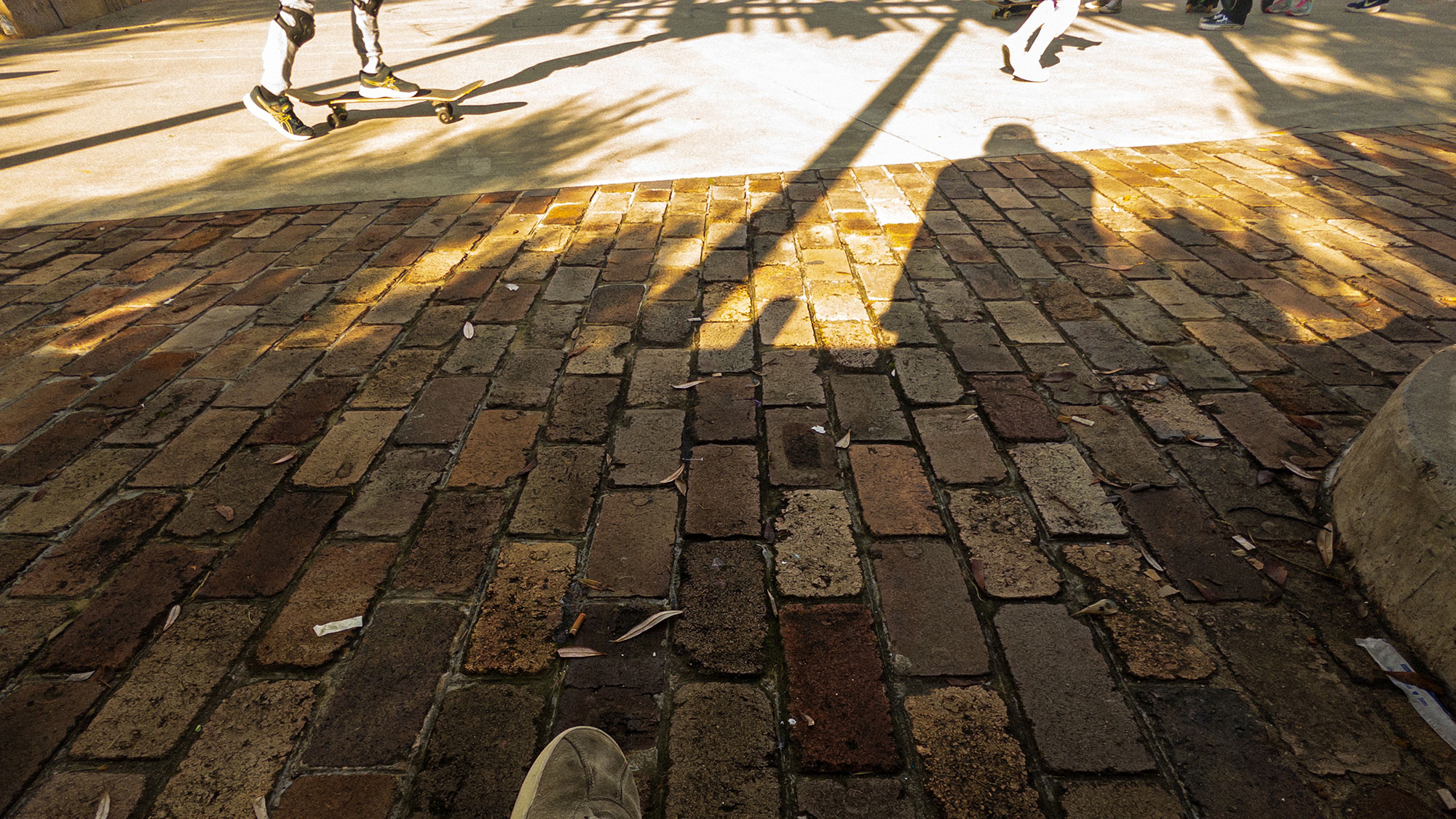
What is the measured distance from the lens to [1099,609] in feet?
6.05

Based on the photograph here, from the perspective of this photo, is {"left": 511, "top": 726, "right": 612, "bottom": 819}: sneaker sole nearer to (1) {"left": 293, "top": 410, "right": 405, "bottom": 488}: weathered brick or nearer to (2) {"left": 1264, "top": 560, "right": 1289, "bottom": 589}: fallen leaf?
(1) {"left": 293, "top": 410, "right": 405, "bottom": 488}: weathered brick

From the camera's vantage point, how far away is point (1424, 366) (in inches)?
80.5

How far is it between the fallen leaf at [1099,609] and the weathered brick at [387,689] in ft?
5.24

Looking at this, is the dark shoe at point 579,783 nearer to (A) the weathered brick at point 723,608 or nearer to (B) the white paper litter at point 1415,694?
(A) the weathered brick at point 723,608

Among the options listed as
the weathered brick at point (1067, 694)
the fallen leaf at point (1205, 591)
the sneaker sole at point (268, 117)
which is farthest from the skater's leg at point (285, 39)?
the fallen leaf at point (1205, 591)

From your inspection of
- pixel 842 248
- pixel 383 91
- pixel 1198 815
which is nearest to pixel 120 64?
pixel 383 91

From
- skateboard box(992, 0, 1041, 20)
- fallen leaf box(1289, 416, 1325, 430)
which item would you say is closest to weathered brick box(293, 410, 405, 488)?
fallen leaf box(1289, 416, 1325, 430)

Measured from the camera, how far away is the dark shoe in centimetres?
132

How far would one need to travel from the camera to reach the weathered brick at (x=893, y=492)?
2107 mm

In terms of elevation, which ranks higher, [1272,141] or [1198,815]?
[1272,141]

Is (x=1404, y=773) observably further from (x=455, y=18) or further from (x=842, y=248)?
(x=455, y=18)

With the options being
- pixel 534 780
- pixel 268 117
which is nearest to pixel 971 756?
pixel 534 780

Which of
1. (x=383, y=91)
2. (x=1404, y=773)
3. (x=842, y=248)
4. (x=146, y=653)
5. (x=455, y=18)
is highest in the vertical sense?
(x=455, y=18)

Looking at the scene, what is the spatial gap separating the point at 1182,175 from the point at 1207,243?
1.20 metres
